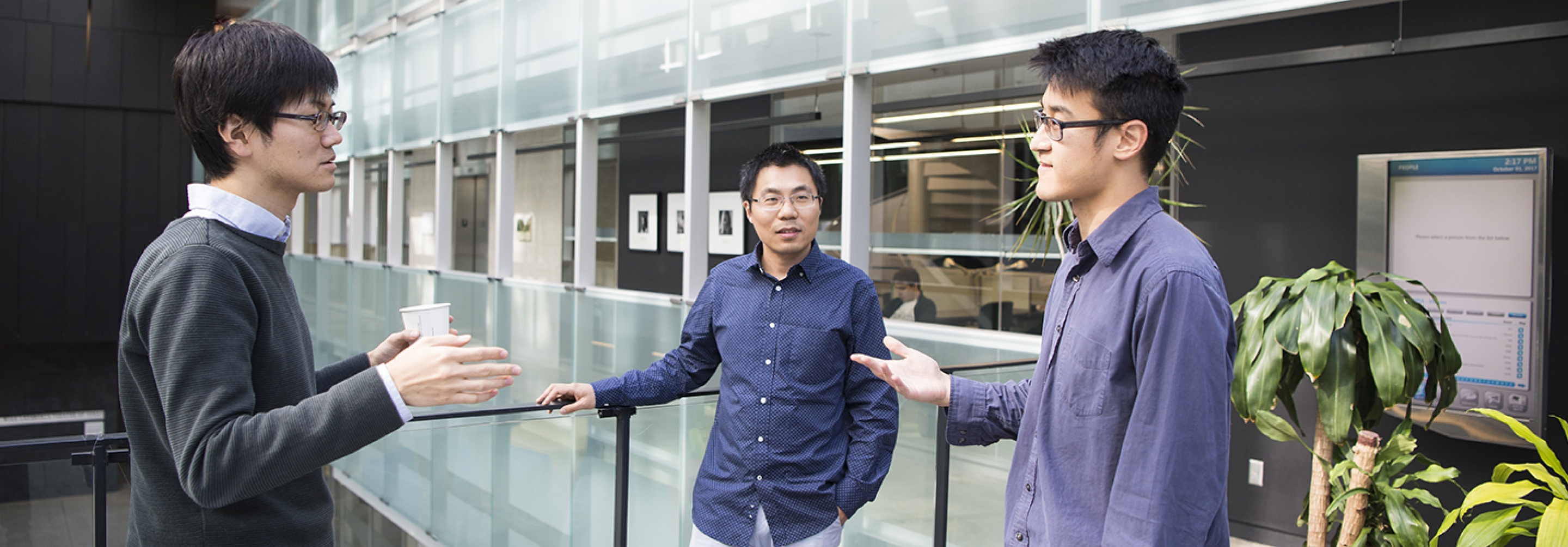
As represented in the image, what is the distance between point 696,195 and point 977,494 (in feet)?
7.97

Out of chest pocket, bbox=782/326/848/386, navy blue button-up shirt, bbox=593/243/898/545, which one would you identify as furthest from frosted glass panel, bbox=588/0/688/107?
chest pocket, bbox=782/326/848/386

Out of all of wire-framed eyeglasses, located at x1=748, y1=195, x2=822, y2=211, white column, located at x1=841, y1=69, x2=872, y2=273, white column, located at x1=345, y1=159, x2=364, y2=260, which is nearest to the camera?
wire-framed eyeglasses, located at x1=748, y1=195, x2=822, y2=211

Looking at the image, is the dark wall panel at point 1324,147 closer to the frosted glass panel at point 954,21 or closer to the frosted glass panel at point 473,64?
the frosted glass panel at point 954,21

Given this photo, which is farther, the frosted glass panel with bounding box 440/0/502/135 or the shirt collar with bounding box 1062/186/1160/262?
the frosted glass panel with bounding box 440/0/502/135

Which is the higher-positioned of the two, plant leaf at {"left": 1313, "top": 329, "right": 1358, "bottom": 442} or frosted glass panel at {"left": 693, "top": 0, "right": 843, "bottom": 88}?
frosted glass panel at {"left": 693, "top": 0, "right": 843, "bottom": 88}

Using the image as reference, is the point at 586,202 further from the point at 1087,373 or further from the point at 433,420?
the point at 1087,373

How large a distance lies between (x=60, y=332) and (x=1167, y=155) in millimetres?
15972

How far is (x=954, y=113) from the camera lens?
505cm

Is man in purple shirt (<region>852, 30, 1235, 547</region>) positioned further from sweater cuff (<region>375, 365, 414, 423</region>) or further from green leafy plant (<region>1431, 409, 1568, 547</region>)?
green leafy plant (<region>1431, 409, 1568, 547</region>)

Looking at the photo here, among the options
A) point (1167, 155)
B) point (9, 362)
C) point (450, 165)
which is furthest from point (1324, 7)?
point (9, 362)

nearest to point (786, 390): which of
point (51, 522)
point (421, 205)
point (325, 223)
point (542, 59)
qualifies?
point (51, 522)

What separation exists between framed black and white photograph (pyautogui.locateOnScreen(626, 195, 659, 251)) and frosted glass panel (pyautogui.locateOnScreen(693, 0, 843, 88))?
308cm

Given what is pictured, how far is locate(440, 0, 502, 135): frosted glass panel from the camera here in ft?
23.7

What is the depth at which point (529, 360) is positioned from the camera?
6.59m
